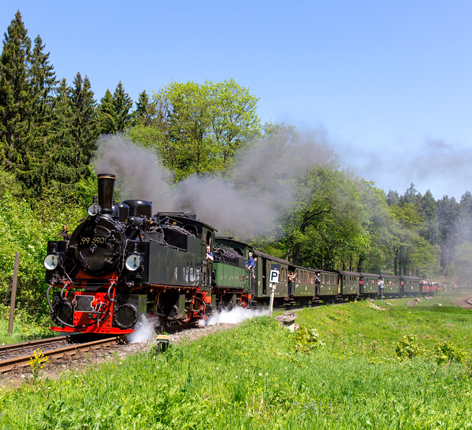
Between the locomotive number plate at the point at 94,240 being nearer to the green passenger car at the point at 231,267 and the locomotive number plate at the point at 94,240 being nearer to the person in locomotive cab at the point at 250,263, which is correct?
the green passenger car at the point at 231,267

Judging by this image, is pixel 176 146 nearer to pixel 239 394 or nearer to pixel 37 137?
pixel 37 137

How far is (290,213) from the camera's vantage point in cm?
3688

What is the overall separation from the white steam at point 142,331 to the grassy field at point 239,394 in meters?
1.49

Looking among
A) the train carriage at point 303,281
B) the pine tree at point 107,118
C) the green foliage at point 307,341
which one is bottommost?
the green foliage at point 307,341

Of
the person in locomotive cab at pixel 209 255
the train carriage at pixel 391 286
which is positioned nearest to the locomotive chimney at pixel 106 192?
the person in locomotive cab at pixel 209 255

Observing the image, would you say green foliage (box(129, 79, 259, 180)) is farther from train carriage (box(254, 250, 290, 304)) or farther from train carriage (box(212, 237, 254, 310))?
train carriage (box(212, 237, 254, 310))

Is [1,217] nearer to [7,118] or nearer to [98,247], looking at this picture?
[98,247]

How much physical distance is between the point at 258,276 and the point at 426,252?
59.7 m

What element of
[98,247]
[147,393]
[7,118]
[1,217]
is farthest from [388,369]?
[7,118]

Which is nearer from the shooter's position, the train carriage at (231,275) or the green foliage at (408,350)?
the green foliage at (408,350)

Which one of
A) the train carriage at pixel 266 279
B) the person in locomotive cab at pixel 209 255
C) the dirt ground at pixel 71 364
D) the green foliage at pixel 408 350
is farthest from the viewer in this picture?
the train carriage at pixel 266 279

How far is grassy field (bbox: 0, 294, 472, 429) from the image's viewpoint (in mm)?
4574

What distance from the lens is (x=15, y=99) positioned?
32000mm

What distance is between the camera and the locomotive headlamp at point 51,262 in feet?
34.9
